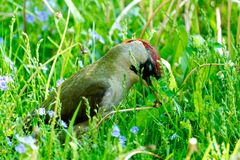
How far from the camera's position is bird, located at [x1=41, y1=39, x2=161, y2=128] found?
4492 mm

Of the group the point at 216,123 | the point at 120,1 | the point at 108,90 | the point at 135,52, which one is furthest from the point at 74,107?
the point at 120,1

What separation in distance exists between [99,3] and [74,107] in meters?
2.47

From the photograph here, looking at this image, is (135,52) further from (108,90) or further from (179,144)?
(179,144)

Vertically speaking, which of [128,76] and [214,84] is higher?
[128,76]

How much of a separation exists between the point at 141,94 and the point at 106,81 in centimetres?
47

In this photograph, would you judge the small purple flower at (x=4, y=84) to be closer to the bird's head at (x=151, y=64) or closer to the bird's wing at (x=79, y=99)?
the bird's wing at (x=79, y=99)

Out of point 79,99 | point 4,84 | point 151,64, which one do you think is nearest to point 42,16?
point 151,64

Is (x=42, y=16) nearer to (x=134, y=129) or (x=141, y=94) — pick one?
(x=141, y=94)

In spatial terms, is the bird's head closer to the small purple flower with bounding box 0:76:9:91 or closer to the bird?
the bird

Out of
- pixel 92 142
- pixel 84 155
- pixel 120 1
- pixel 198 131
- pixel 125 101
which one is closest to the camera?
pixel 84 155

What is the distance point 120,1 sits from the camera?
21.5 ft

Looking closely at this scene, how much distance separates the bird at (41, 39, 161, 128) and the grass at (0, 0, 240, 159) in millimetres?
86

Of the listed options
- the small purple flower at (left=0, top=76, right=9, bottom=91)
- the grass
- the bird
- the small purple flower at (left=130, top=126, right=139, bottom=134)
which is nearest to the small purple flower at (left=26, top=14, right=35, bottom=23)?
the grass

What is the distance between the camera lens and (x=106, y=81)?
461 cm
